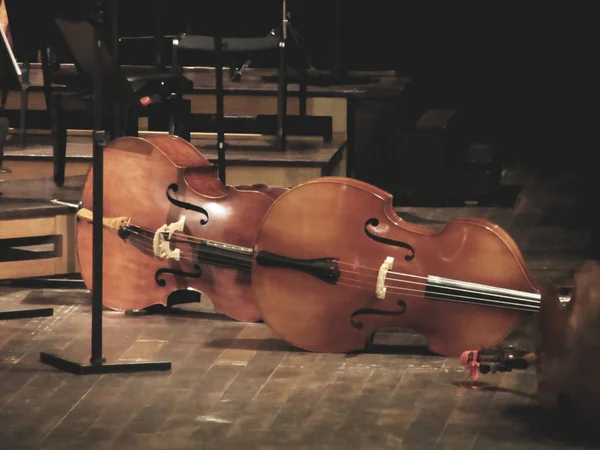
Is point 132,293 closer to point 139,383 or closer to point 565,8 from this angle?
point 139,383

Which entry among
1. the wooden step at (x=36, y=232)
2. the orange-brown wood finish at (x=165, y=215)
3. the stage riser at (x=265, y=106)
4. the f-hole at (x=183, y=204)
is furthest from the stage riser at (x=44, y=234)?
the stage riser at (x=265, y=106)

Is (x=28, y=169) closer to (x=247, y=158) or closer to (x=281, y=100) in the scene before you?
(x=247, y=158)

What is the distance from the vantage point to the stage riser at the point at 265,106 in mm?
6223

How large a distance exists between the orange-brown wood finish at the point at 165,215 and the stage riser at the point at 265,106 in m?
2.03

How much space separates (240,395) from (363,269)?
538 mm

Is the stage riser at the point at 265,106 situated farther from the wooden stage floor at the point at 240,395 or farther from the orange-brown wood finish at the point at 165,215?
the wooden stage floor at the point at 240,395

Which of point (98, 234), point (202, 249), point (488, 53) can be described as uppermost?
point (488, 53)

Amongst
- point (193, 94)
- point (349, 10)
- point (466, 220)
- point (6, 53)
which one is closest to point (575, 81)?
point (349, 10)

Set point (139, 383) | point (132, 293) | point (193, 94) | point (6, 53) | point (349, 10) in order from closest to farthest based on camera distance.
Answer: point (139, 383) → point (6, 53) → point (132, 293) → point (193, 94) → point (349, 10)

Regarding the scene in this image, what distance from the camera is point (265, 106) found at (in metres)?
6.25

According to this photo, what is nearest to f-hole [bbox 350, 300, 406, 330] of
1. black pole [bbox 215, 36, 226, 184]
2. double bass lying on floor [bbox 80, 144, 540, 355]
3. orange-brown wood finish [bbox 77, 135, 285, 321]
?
double bass lying on floor [bbox 80, 144, 540, 355]

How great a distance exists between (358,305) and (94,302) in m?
0.76

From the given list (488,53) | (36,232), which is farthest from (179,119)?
(488,53)

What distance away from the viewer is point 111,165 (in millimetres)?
4172
